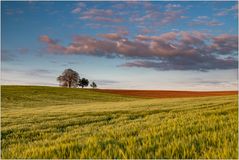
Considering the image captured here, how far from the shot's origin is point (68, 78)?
430ft

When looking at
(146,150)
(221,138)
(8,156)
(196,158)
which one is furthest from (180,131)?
(8,156)

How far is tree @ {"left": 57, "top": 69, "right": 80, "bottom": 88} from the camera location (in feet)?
425

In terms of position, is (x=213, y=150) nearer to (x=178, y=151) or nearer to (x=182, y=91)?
(x=178, y=151)

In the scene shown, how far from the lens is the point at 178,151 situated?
565 cm

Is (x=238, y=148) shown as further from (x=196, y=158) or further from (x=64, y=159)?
(x=64, y=159)

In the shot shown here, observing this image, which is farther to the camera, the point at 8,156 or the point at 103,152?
the point at 8,156

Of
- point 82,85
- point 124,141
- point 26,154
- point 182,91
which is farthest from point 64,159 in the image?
point 82,85

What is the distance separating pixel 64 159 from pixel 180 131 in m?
3.47

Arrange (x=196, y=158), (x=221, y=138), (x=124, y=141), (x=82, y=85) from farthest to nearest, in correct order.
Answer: (x=82, y=85) → (x=124, y=141) → (x=221, y=138) → (x=196, y=158)

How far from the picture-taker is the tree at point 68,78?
12950cm

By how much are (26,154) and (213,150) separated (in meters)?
3.77

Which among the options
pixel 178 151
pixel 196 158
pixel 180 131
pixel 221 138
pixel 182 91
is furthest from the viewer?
pixel 182 91

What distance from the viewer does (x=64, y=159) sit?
5.66 meters

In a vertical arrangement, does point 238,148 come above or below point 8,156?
above
